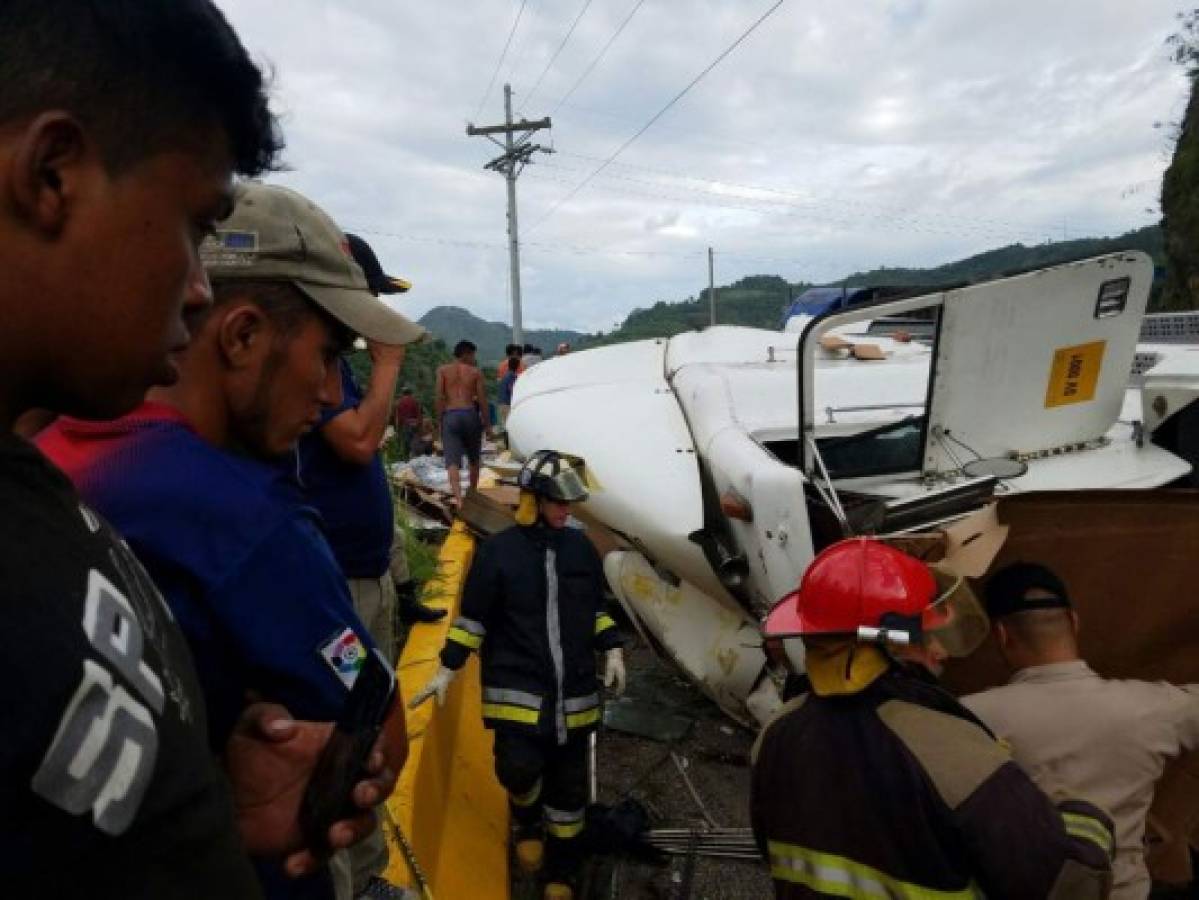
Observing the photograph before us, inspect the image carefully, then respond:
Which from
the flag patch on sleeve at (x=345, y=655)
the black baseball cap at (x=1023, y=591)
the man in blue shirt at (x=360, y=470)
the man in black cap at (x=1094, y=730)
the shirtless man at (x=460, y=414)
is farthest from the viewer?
the shirtless man at (x=460, y=414)

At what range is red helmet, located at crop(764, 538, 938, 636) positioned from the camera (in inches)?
68.1

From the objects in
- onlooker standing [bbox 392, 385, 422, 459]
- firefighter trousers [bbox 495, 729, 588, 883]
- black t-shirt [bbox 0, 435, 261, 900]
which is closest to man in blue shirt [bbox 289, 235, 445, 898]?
firefighter trousers [bbox 495, 729, 588, 883]

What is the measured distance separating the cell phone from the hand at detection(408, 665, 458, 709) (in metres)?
2.20

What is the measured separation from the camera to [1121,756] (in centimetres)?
198

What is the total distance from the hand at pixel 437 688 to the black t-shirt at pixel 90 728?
2506 mm

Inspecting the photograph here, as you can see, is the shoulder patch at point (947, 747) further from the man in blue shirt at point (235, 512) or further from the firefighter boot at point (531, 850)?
the firefighter boot at point (531, 850)

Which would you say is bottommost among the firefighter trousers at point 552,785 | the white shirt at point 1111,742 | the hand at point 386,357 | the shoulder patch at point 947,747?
the firefighter trousers at point 552,785

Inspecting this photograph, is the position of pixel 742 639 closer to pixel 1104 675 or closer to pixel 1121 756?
pixel 1104 675

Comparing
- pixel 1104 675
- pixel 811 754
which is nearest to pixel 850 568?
pixel 811 754

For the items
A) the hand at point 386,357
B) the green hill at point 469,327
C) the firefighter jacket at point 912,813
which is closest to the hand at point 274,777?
the firefighter jacket at point 912,813

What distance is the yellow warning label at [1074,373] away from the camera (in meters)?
3.05

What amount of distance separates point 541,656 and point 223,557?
232 cm

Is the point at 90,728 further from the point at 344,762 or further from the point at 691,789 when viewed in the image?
the point at 691,789

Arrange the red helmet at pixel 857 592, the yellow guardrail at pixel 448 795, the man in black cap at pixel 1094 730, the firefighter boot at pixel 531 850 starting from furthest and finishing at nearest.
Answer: the firefighter boot at pixel 531 850
the yellow guardrail at pixel 448 795
the man in black cap at pixel 1094 730
the red helmet at pixel 857 592
